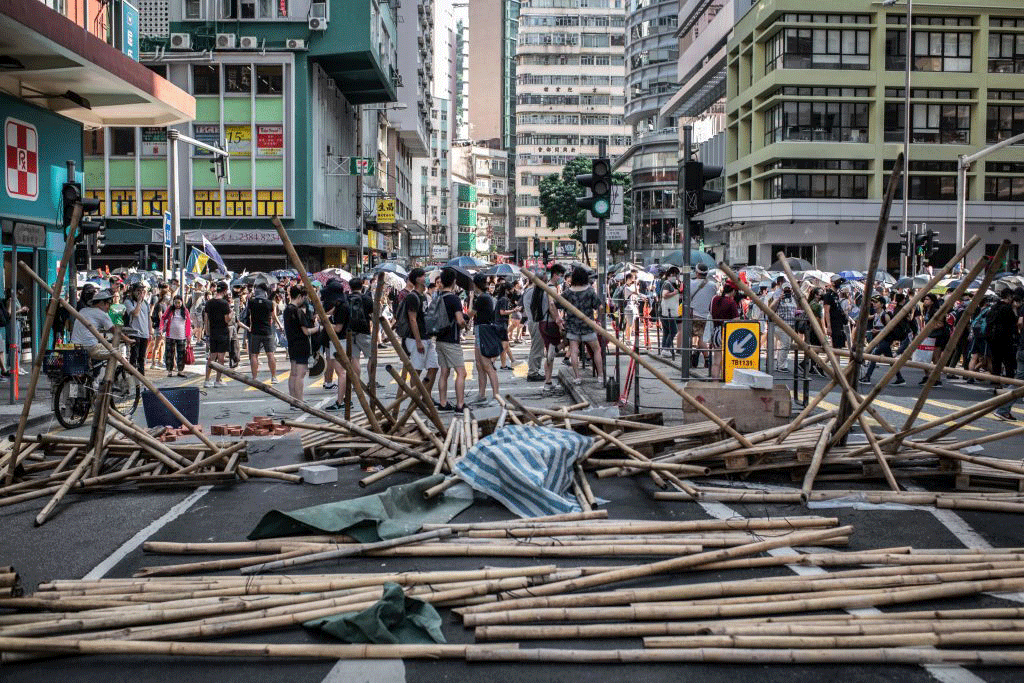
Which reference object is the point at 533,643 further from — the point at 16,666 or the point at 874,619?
the point at 16,666

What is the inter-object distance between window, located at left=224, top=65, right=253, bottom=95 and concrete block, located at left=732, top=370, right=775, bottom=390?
44121 mm

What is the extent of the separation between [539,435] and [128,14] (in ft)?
74.1

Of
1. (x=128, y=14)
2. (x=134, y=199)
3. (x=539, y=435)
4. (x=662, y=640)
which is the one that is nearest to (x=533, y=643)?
(x=662, y=640)

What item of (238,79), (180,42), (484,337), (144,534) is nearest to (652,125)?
→ (238,79)

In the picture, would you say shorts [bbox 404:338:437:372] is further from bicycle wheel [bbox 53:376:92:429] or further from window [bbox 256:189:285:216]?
window [bbox 256:189:285:216]

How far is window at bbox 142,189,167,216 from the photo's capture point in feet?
165

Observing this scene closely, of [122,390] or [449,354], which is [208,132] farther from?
[449,354]

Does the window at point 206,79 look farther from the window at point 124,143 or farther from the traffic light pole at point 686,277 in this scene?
the traffic light pole at point 686,277

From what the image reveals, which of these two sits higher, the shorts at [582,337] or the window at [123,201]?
the window at [123,201]

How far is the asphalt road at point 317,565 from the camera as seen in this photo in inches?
181

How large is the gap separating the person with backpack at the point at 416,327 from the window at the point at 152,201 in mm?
39528

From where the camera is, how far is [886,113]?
5812 cm

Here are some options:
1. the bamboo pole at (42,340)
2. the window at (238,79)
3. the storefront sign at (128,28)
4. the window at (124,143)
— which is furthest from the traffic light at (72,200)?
the window at (124,143)

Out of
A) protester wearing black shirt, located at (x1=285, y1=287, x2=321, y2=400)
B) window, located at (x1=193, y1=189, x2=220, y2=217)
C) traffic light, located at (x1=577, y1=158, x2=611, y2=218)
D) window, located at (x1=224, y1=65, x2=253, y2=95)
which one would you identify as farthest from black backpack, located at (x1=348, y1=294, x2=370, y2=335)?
window, located at (x1=224, y1=65, x2=253, y2=95)
